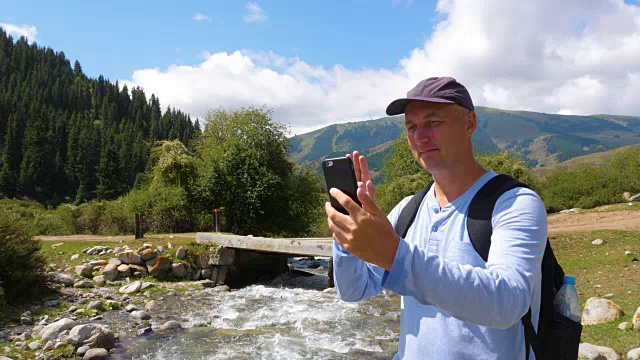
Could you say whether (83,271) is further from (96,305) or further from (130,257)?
(96,305)

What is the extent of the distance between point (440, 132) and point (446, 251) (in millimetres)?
505

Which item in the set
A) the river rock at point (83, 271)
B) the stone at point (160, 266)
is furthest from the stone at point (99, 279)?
the stone at point (160, 266)

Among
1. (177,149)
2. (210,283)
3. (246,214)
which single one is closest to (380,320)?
(210,283)

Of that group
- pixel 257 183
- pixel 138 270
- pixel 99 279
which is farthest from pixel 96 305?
pixel 257 183

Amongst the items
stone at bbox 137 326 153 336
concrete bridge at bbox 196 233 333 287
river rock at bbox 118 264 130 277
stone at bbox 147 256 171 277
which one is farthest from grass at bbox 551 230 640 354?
river rock at bbox 118 264 130 277

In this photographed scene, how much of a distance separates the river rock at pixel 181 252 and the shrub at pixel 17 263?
4.45 m

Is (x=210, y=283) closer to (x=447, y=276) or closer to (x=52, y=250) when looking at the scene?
(x=52, y=250)

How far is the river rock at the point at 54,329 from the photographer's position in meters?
7.83

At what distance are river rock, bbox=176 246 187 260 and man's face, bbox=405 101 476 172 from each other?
1461 cm

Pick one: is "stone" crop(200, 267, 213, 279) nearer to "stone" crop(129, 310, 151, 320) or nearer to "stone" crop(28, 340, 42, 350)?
"stone" crop(129, 310, 151, 320)

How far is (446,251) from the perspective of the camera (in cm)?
172

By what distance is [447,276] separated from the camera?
3.81 ft

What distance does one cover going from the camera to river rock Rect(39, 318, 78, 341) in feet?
25.7

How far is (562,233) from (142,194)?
2158 centimetres
